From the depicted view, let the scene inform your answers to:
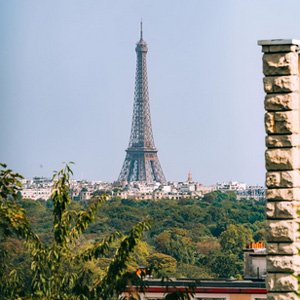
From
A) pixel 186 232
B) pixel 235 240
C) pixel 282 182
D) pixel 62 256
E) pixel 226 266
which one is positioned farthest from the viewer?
pixel 186 232

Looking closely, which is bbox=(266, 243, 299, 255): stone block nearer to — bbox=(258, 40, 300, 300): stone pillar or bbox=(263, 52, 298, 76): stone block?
bbox=(258, 40, 300, 300): stone pillar

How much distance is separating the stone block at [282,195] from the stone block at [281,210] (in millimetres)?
34

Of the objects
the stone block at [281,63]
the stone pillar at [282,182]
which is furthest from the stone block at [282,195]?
the stone block at [281,63]

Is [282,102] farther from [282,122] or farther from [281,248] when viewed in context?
[281,248]

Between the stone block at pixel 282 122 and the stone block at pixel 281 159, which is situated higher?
the stone block at pixel 282 122

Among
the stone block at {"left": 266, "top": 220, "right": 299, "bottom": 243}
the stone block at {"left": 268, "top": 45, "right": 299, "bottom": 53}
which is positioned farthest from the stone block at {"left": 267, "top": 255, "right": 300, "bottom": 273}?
the stone block at {"left": 268, "top": 45, "right": 299, "bottom": 53}

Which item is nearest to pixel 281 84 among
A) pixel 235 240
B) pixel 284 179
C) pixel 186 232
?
pixel 284 179

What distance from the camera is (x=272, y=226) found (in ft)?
35.4

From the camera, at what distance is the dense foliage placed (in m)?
96.4

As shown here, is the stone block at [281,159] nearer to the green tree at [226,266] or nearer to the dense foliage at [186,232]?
the dense foliage at [186,232]

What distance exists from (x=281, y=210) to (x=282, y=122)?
0.59 meters

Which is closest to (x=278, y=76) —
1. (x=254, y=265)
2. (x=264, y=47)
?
(x=264, y=47)

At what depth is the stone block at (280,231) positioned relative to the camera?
10.7m

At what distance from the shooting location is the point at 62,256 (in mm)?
12180
